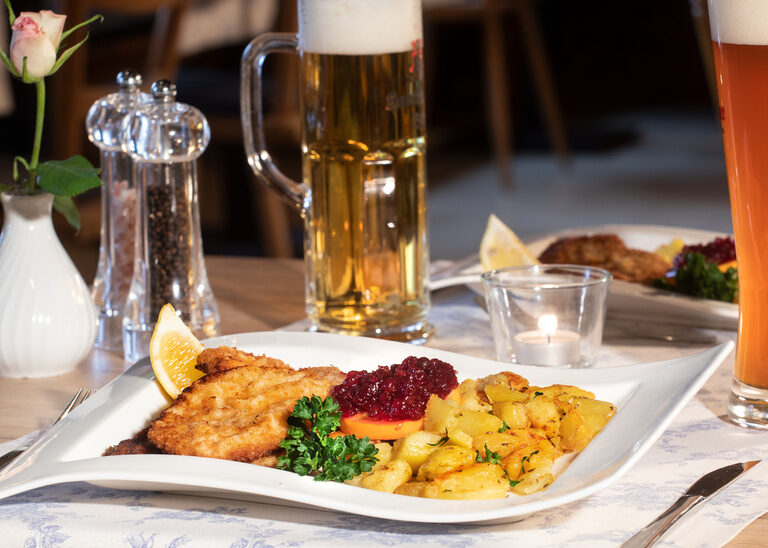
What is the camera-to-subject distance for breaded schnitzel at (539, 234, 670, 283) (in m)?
1.49

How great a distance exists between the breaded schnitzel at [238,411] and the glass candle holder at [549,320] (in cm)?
31

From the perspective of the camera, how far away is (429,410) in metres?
0.89

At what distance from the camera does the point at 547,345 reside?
120cm

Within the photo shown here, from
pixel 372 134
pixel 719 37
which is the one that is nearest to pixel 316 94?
pixel 372 134

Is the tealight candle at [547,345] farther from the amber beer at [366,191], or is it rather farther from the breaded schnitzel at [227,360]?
the breaded schnitzel at [227,360]

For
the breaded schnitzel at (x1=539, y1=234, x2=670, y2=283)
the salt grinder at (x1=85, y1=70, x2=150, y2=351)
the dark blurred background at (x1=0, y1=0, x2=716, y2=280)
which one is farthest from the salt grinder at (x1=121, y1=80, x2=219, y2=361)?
the dark blurred background at (x1=0, y1=0, x2=716, y2=280)

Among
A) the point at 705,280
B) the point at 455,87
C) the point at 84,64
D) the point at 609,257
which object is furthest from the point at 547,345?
the point at 455,87

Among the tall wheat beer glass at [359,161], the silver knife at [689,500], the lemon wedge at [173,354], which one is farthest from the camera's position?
the tall wheat beer glass at [359,161]

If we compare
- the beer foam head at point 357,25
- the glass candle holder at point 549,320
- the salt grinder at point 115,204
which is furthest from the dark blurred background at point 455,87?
the glass candle holder at point 549,320

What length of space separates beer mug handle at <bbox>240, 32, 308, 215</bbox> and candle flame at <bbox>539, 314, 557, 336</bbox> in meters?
0.37

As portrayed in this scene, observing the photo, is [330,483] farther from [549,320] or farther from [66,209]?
[66,209]

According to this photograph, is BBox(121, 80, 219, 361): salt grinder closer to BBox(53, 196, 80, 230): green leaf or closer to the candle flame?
BBox(53, 196, 80, 230): green leaf

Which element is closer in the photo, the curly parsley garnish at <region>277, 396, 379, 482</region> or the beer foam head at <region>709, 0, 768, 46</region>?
the curly parsley garnish at <region>277, 396, 379, 482</region>

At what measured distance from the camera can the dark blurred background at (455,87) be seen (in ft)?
11.3
